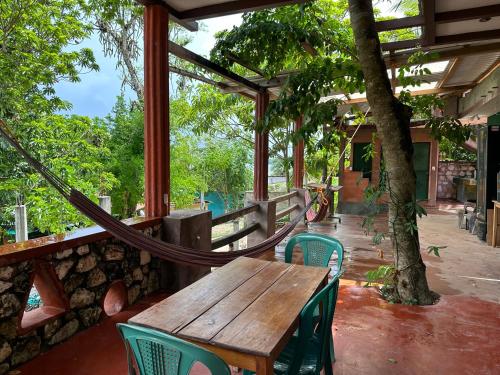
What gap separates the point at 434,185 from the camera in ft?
30.1

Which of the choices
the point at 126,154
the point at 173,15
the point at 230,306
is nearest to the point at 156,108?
the point at 173,15

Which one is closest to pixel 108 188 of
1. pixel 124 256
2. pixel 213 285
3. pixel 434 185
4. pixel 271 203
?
pixel 271 203

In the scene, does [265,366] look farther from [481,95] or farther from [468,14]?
[481,95]

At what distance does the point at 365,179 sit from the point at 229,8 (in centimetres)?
636

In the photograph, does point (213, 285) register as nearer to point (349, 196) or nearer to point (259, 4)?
point (259, 4)

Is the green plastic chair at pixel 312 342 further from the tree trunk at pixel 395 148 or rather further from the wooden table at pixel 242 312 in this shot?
the tree trunk at pixel 395 148

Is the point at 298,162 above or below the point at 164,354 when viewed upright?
above

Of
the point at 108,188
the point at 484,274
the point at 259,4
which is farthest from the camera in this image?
Answer: the point at 108,188

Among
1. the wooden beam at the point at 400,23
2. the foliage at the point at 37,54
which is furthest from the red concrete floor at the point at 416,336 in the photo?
the foliage at the point at 37,54

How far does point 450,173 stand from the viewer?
10.7 metres

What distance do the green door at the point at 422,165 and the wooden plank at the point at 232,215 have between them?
5999 millimetres

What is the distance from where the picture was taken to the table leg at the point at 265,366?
1058mm

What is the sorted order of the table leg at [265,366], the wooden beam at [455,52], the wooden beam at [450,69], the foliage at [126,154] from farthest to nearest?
1. the foliage at [126,154]
2. the wooden beam at [450,69]
3. the wooden beam at [455,52]
4. the table leg at [265,366]

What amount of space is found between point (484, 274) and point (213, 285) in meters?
3.33
